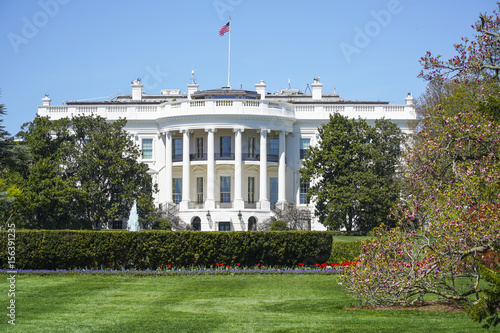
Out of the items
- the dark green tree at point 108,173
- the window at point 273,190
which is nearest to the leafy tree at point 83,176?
the dark green tree at point 108,173

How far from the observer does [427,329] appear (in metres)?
13.0

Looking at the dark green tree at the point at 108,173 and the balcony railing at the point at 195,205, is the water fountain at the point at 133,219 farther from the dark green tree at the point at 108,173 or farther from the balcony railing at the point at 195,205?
the balcony railing at the point at 195,205

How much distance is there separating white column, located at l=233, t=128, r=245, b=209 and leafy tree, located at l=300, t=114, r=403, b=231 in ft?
20.5

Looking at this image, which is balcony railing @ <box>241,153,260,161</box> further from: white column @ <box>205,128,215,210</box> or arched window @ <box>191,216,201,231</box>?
arched window @ <box>191,216,201,231</box>

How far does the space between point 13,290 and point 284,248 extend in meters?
10.5

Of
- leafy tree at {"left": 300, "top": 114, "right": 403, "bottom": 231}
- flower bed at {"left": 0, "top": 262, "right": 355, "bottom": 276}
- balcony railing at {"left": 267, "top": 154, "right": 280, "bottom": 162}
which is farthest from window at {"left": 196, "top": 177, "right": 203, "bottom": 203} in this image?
flower bed at {"left": 0, "top": 262, "right": 355, "bottom": 276}

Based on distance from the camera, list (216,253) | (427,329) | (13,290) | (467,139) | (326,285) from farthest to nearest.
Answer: (216,253) → (326,285) → (13,290) → (467,139) → (427,329)

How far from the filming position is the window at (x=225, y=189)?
57.4m

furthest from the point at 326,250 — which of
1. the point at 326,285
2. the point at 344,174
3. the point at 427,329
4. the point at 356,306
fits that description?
the point at 344,174

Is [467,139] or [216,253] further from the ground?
[467,139]

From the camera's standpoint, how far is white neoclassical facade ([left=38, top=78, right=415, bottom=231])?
2168 inches

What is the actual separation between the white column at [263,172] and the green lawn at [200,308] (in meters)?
32.3

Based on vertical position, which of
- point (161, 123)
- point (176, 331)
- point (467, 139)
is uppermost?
point (161, 123)

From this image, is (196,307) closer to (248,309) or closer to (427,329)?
(248,309)
